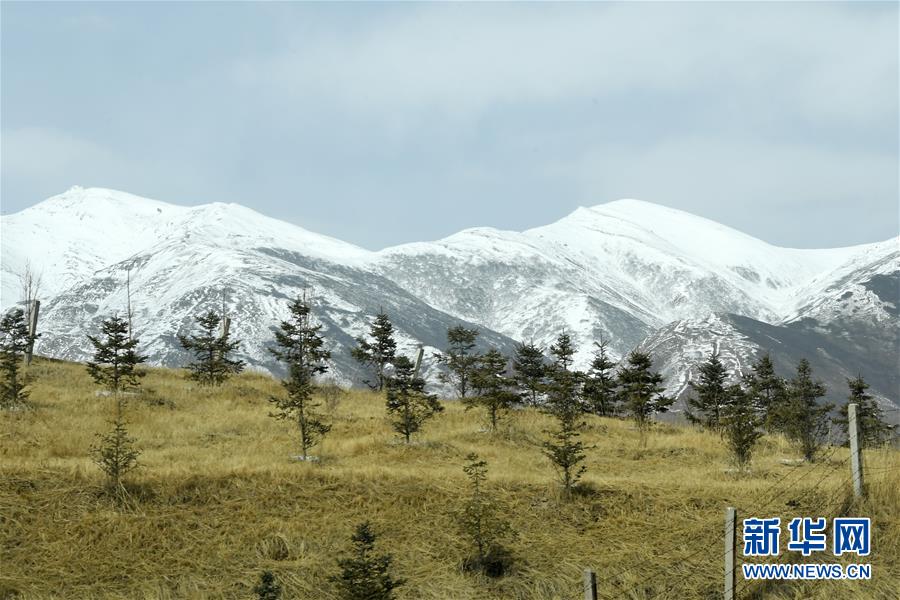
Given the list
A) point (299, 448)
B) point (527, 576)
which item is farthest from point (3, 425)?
point (527, 576)

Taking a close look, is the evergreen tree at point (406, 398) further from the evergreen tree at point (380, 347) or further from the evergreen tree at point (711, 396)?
the evergreen tree at point (711, 396)

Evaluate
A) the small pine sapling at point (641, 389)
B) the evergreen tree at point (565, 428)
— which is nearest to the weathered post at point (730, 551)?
the evergreen tree at point (565, 428)

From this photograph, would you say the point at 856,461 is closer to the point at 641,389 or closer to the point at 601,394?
the point at 641,389

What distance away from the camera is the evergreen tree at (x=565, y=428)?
16.0m

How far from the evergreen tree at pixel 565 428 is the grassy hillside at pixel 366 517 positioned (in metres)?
0.49

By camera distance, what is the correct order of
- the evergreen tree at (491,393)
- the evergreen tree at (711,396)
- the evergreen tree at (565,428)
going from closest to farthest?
1. the evergreen tree at (565,428)
2. the evergreen tree at (491,393)
3. the evergreen tree at (711,396)

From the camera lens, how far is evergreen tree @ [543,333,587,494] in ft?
52.4

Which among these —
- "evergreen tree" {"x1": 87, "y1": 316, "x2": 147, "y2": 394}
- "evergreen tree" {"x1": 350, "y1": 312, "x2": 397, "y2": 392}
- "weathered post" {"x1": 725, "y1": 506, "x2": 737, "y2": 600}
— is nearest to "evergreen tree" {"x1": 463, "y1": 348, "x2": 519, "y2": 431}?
"evergreen tree" {"x1": 350, "y1": 312, "x2": 397, "y2": 392}

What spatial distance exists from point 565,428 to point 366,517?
5.08m

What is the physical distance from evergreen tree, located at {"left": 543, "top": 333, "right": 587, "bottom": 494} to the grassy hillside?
1.61 feet

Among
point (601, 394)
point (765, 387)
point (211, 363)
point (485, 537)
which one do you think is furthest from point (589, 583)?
point (765, 387)

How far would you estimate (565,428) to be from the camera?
16.8 metres

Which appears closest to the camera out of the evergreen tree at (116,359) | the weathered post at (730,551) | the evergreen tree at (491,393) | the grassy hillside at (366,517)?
the weathered post at (730,551)

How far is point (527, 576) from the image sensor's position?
12.4 metres
